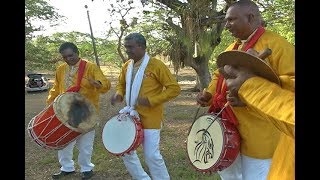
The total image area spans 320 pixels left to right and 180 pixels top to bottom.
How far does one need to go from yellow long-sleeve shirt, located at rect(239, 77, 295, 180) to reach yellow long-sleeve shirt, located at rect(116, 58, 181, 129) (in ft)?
9.83

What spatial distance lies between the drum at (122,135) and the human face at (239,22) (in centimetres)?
177

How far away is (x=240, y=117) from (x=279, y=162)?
1.66 m

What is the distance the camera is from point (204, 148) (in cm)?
298

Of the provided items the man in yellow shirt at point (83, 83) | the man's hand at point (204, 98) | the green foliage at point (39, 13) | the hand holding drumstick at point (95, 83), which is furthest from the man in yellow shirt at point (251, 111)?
the green foliage at point (39, 13)

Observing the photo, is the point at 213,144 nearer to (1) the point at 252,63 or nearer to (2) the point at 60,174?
(1) the point at 252,63

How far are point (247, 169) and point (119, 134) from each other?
1.70 meters

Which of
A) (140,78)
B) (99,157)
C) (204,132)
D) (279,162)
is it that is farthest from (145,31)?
(279,162)

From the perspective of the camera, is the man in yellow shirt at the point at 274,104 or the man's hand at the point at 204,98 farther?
the man's hand at the point at 204,98

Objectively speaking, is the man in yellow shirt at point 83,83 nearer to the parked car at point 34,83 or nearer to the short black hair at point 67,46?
the short black hair at point 67,46

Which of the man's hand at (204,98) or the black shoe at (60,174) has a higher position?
the man's hand at (204,98)

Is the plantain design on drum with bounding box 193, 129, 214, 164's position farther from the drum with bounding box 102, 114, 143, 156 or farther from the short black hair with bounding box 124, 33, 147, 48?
the short black hair with bounding box 124, 33, 147, 48

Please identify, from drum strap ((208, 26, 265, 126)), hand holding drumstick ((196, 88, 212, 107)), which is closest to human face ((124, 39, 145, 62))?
hand holding drumstick ((196, 88, 212, 107))

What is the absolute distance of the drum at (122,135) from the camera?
13.8 feet
